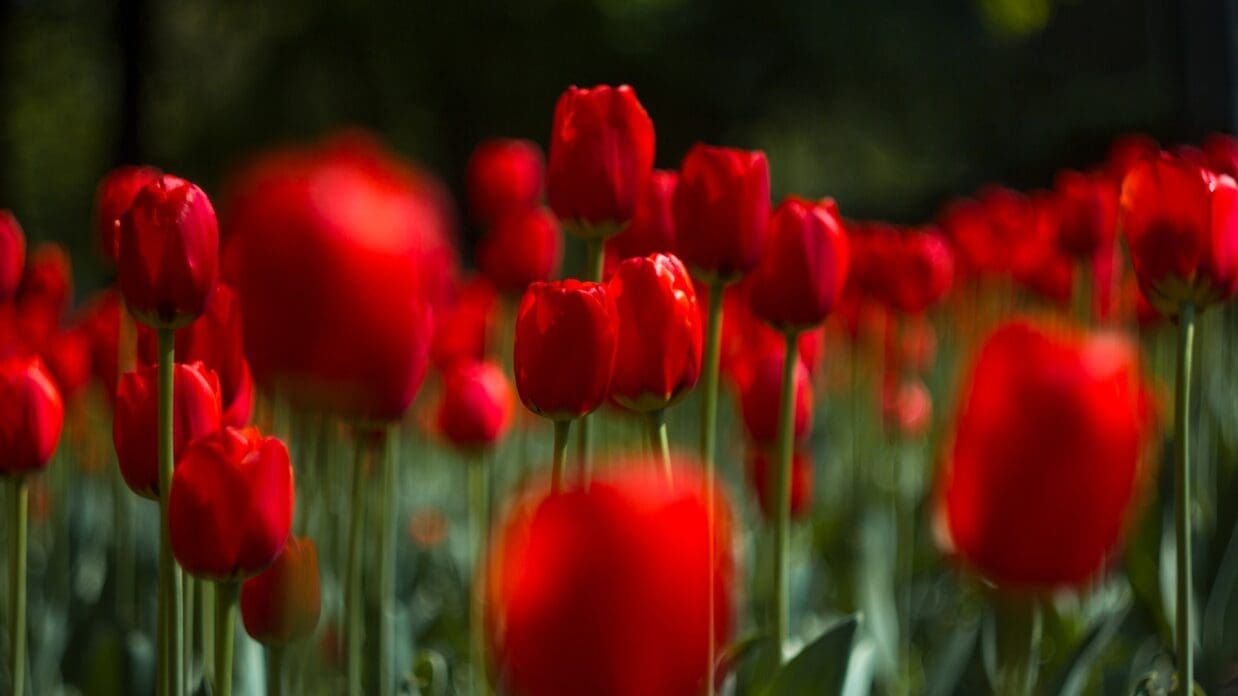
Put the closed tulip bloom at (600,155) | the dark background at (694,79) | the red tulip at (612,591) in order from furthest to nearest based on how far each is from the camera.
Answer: the dark background at (694,79), the closed tulip bloom at (600,155), the red tulip at (612,591)

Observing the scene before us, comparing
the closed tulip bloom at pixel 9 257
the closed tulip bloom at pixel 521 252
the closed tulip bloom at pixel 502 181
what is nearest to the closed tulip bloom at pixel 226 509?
the closed tulip bloom at pixel 9 257

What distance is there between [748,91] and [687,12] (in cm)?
82

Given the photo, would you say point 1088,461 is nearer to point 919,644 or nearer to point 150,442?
point 150,442

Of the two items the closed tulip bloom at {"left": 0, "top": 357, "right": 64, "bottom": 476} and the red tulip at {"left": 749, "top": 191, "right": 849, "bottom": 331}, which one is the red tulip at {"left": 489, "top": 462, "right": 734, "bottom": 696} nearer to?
the red tulip at {"left": 749, "top": 191, "right": 849, "bottom": 331}

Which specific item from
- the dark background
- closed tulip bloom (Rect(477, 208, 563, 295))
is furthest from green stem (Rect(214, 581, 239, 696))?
the dark background

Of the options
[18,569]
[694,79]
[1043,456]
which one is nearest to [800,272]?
[1043,456]

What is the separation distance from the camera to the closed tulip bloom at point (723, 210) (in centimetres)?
105

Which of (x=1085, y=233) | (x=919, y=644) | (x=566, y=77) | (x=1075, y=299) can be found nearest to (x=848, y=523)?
(x=919, y=644)

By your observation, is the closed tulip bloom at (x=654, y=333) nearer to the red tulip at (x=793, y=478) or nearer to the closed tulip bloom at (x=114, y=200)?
the closed tulip bloom at (x=114, y=200)

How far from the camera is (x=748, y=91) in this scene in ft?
32.8

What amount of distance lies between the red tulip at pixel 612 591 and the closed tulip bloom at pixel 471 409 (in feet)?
3.64

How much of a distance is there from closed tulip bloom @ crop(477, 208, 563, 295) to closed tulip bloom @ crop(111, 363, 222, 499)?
943 mm

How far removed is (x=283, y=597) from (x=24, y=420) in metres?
0.33

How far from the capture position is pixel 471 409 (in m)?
1.61
